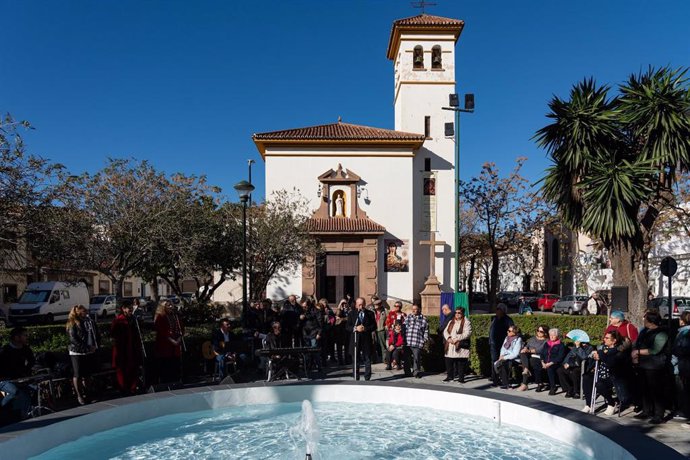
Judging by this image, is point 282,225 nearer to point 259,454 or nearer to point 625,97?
point 625,97

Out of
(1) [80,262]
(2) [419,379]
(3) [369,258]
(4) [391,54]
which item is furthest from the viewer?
(4) [391,54]

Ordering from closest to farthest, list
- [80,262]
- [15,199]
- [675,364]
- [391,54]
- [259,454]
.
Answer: [259,454]
[675,364]
[15,199]
[80,262]
[391,54]

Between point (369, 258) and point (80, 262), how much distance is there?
1434 centimetres

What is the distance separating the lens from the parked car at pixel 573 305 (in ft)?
105

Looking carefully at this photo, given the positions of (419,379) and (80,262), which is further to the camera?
(80,262)

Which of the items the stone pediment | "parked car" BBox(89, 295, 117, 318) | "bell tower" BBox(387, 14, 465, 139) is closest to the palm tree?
the stone pediment

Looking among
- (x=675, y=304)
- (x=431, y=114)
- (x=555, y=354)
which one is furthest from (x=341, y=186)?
(x=555, y=354)

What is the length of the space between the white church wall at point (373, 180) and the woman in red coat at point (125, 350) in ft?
61.3

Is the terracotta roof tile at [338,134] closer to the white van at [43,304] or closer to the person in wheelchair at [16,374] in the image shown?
the white van at [43,304]

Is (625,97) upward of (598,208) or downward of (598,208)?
upward

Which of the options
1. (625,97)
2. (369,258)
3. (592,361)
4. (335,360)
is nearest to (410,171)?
(369,258)

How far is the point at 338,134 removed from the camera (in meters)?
28.8

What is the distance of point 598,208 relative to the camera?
518 inches

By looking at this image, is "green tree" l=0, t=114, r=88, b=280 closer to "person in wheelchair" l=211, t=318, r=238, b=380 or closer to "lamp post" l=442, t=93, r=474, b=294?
"person in wheelchair" l=211, t=318, r=238, b=380
